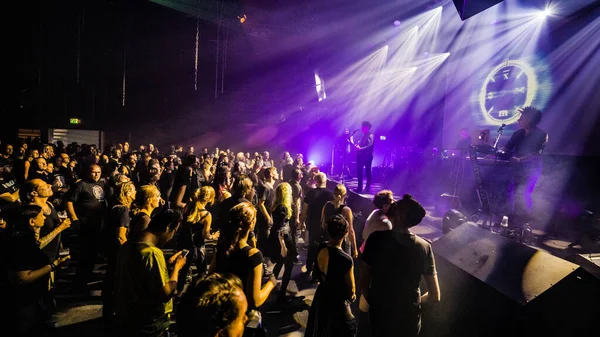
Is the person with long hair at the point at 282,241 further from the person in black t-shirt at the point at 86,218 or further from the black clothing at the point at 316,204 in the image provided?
the person in black t-shirt at the point at 86,218

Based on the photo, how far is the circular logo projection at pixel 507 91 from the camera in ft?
28.7

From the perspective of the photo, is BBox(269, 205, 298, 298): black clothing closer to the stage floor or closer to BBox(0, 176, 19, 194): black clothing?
the stage floor

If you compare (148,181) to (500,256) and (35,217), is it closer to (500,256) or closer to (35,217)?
(35,217)

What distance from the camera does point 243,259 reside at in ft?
7.02

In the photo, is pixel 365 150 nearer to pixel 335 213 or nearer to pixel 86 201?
pixel 335 213

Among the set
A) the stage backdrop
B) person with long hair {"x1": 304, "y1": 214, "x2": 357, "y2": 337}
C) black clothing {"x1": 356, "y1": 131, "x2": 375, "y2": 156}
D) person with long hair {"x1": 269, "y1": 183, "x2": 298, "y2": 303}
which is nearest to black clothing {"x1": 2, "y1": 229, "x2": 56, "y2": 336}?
person with long hair {"x1": 304, "y1": 214, "x2": 357, "y2": 337}

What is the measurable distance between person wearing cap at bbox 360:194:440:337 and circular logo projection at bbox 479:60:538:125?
8630 millimetres

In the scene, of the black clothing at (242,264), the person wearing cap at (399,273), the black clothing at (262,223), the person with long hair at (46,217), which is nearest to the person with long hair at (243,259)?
the black clothing at (242,264)

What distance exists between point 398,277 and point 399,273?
1.3 inches

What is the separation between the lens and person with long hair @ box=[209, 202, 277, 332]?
6.97ft

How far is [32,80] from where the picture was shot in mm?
15305

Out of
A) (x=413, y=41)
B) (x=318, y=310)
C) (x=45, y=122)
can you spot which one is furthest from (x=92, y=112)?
(x=318, y=310)

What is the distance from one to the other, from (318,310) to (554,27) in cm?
1062

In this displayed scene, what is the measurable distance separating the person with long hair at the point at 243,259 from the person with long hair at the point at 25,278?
1.63 m
